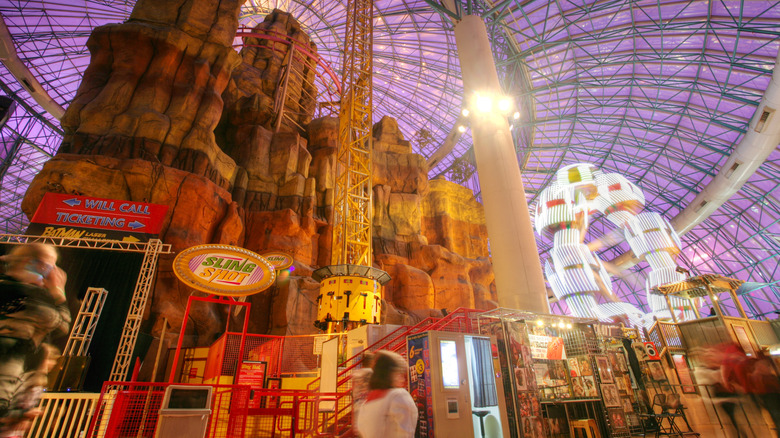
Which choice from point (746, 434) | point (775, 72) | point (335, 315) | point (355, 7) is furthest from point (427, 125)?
point (746, 434)

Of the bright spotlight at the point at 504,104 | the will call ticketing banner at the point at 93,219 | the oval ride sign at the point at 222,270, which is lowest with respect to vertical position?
the oval ride sign at the point at 222,270

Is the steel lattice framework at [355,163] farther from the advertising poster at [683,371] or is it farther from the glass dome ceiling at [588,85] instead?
the advertising poster at [683,371]

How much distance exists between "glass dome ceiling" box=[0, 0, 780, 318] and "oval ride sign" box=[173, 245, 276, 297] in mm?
14675

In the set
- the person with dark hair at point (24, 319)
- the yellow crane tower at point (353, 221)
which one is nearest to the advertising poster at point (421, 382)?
the person with dark hair at point (24, 319)

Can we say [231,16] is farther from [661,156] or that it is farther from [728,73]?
[661,156]

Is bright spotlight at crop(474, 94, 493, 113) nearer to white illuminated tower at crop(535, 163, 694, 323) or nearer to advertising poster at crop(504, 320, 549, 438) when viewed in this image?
white illuminated tower at crop(535, 163, 694, 323)

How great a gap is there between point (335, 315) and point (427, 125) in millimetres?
28265

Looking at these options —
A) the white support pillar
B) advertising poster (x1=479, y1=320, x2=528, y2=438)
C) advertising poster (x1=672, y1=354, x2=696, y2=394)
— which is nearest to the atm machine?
advertising poster (x1=479, y1=320, x2=528, y2=438)

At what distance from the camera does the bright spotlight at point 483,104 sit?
15.2 m

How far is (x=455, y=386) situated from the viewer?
623cm

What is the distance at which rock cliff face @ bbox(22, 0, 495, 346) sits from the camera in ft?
50.8

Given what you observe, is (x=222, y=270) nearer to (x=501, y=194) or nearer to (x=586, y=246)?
(x=501, y=194)

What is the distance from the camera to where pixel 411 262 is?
27.2m

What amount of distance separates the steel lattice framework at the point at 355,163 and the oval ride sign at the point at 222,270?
8.88 m
